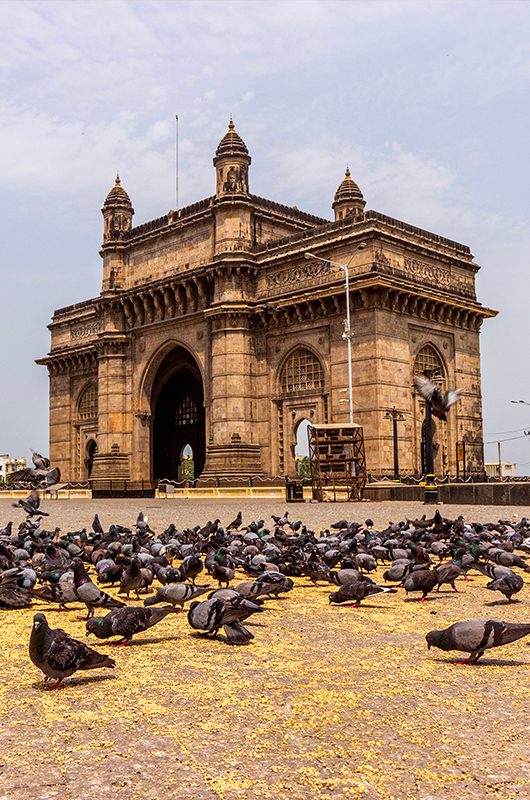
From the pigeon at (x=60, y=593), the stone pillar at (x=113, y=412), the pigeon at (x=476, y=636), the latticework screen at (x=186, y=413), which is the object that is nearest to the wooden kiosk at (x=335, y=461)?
the stone pillar at (x=113, y=412)

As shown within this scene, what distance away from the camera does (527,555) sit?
35.2 feet

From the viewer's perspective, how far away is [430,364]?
34094mm

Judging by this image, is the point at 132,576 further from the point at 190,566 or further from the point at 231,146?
the point at 231,146

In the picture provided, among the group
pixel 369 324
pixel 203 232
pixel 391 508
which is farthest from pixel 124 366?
pixel 391 508

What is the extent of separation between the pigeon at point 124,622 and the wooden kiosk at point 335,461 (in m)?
20.8

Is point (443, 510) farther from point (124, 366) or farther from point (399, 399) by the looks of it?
point (124, 366)

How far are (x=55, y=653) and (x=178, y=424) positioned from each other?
46840 millimetres

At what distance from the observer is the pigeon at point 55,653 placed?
4.28 metres

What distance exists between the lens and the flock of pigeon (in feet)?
15.6

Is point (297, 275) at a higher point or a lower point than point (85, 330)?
lower

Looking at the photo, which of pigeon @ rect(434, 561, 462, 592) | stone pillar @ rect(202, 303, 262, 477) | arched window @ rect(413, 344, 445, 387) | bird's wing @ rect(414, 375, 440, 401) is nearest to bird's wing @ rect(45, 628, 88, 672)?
pigeon @ rect(434, 561, 462, 592)

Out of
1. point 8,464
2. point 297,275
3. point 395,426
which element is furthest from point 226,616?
point 8,464

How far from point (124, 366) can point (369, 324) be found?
1714 centimetres

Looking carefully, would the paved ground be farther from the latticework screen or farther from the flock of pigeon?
the latticework screen
